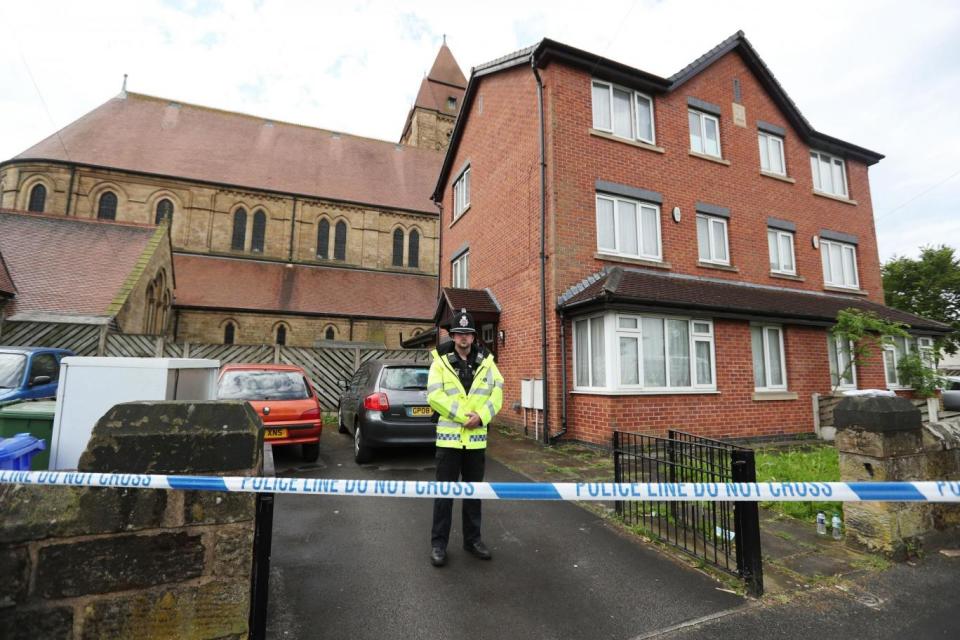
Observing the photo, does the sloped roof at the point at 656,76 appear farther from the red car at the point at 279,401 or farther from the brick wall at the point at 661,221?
the red car at the point at 279,401

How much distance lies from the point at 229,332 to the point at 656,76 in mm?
21025

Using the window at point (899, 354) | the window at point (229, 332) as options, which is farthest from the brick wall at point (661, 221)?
the window at point (229, 332)

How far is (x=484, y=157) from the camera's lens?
13.7 metres

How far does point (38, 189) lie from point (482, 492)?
32.5m

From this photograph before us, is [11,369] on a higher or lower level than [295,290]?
lower

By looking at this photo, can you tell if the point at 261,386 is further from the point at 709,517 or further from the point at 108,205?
the point at 108,205

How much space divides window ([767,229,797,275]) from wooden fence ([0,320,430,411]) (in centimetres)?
1023

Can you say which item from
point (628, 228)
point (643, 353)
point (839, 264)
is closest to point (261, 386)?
point (643, 353)

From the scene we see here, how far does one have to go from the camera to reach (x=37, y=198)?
78.0 feet

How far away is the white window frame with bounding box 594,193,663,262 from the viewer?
1049cm

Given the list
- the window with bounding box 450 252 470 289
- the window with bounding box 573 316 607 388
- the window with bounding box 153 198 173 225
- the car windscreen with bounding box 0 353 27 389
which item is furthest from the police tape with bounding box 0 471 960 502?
the window with bounding box 153 198 173 225

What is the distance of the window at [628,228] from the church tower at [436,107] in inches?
1161

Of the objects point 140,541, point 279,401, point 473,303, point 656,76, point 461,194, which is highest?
point 656,76

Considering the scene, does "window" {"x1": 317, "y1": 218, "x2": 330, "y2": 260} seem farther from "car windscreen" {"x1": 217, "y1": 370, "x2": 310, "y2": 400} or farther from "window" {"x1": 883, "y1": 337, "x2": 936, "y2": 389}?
"window" {"x1": 883, "y1": 337, "x2": 936, "y2": 389}
